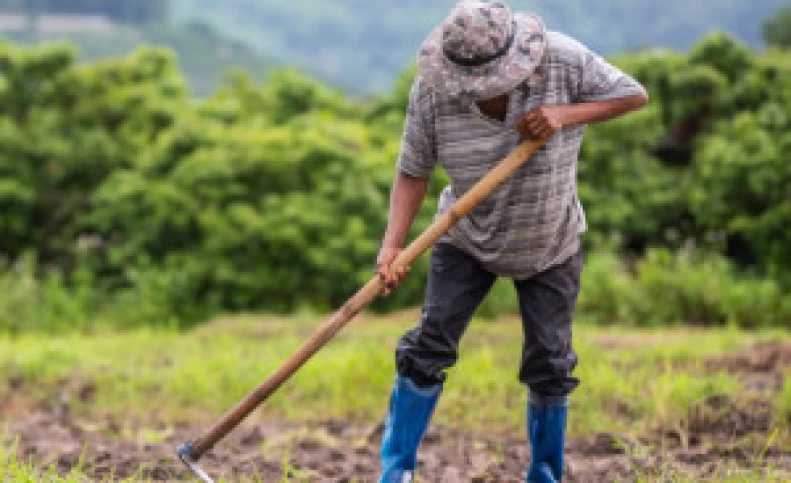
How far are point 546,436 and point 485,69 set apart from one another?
4.05 feet

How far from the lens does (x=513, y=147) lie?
3.48m

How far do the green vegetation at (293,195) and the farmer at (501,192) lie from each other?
6242 mm

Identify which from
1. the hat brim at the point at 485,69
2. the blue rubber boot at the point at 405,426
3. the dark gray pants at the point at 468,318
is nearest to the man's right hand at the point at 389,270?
the dark gray pants at the point at 468,318

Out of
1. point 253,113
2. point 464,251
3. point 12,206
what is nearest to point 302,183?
point 253,113

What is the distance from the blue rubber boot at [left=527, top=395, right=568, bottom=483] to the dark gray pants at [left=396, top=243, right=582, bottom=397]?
0.05 m

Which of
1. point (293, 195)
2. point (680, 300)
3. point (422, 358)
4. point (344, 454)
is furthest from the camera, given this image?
point (293, 195)

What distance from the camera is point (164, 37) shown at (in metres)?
34.8

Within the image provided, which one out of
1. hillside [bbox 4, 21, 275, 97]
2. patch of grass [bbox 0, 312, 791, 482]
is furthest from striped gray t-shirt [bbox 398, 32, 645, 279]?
hillside [bbox 4, 21, 275, 97]

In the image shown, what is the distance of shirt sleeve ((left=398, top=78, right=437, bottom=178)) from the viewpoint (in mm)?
3537

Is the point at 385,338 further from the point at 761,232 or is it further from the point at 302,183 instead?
the point at 761,232

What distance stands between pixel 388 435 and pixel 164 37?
32459 millimetres

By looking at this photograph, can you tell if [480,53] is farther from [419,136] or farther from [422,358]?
[422,358]

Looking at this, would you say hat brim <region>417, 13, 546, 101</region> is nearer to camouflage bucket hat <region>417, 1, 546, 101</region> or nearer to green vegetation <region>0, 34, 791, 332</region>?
camouflage bucket hat <region>417, 1, 546, 101</region>

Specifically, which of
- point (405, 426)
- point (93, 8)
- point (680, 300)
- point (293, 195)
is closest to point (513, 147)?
point (405, 426)
